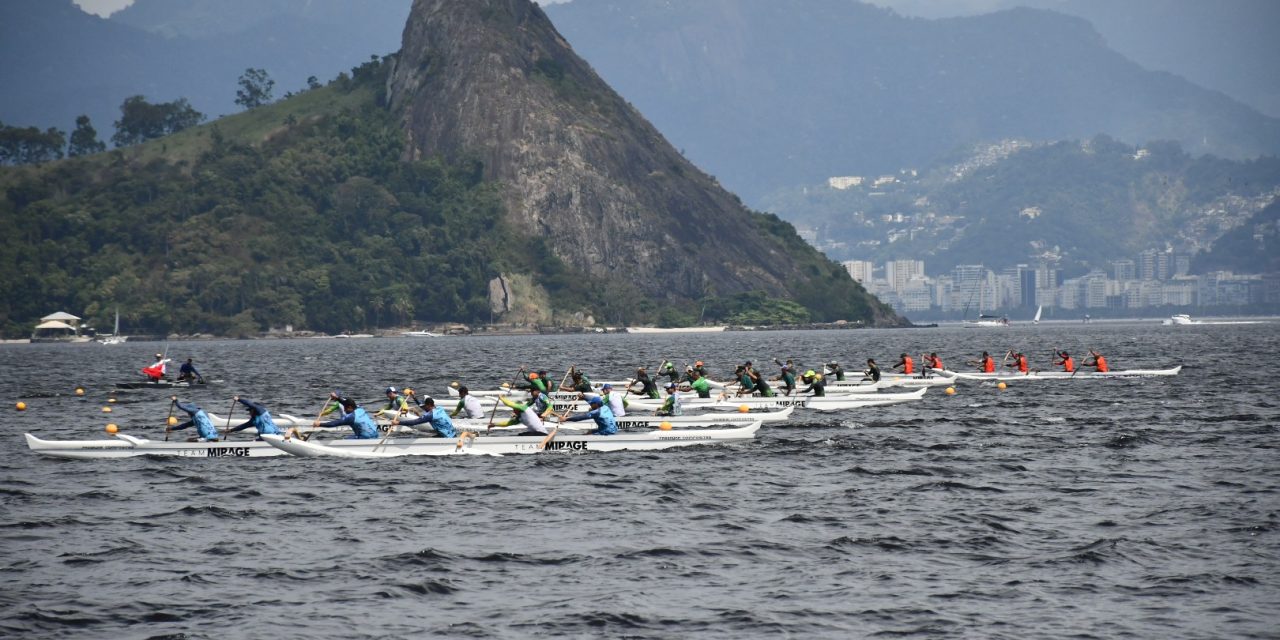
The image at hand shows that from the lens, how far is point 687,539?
32.8m

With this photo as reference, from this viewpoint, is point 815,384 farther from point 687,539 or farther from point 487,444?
point 687,539

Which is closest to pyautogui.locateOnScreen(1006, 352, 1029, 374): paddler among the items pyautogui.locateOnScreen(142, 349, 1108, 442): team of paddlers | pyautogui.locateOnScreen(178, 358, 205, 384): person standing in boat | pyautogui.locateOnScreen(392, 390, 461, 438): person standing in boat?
pyautogui.locateOnScreen(142, 349, 1108, 442): team of paddlers

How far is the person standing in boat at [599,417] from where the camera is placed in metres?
47.7

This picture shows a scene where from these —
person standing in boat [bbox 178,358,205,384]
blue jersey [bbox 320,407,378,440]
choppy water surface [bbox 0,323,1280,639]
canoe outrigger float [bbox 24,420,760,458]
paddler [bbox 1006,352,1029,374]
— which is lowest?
Answer: choppy water surface [bbox 0,323,1280,639]

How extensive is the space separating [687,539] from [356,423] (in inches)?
642

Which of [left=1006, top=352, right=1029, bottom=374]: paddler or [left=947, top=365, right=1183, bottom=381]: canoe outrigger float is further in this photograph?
[left=1006, top=352, right=1029, bottom=374]: paddler

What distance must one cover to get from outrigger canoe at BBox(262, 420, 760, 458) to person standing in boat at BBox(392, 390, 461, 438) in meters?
0.60

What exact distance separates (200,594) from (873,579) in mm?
13473

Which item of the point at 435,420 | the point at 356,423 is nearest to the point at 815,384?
→ the point at 435,420

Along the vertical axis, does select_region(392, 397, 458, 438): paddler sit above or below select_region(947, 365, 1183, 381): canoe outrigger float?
below

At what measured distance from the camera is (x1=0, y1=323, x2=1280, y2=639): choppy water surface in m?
26.0

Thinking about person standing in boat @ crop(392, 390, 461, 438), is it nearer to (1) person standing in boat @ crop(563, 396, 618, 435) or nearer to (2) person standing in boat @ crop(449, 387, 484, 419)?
(1) person standing in boat @ crop(563, 396, 618, 435)

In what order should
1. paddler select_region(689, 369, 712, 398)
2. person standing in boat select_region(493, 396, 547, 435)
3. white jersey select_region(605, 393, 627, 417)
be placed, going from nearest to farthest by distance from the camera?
person standing in boat select_region(493, 396, 547, 435) → white jersey select_region(605, 393, 627, 417) → paddler select_region(689, 369, 712, 398)

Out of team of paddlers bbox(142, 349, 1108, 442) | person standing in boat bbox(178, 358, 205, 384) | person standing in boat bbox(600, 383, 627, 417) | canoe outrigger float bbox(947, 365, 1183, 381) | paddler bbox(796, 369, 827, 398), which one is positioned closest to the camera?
team of paddlers bbox(142, 349, 1108, 442)
